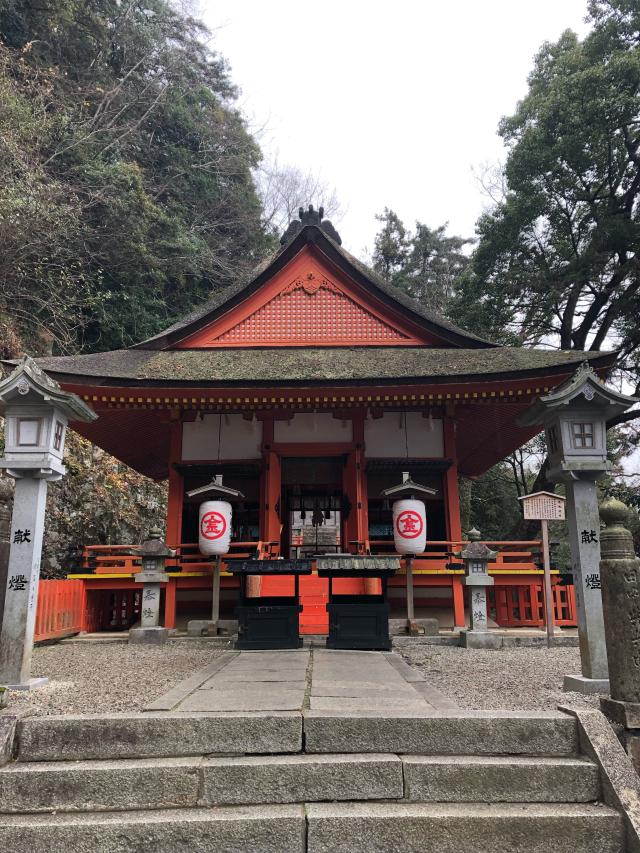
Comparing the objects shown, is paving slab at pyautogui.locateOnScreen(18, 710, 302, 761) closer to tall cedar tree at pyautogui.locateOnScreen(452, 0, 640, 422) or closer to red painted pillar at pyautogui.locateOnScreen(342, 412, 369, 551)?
red painted pillar at pyautogui.locateOnScreen(342, 412, 369, 551)

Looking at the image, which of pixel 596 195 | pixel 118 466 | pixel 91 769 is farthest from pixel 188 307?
pixel 91 769

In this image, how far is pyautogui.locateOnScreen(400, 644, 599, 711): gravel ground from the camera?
4484 mm

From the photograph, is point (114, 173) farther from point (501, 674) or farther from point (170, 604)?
point (501, 674)

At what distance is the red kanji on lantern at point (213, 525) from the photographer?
30.0ft

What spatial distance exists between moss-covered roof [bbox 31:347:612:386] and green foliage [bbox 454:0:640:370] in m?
9.58

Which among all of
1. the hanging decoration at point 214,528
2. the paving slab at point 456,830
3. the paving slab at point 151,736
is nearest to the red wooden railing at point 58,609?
the hanging decoration at point 214,528

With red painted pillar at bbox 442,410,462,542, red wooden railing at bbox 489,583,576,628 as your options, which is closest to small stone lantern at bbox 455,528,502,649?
red painted pillar at bbox 442,410,462,542

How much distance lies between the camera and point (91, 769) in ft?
10.7

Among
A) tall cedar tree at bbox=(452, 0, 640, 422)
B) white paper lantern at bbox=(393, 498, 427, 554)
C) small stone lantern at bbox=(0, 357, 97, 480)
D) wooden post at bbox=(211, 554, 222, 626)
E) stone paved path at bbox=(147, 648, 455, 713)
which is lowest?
stone paved path at bbox=(147, 648, 455, 713)

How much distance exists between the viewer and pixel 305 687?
475 centimetres

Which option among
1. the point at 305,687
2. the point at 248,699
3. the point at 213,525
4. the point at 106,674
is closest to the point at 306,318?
the point at 213,525

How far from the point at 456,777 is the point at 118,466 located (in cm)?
1704

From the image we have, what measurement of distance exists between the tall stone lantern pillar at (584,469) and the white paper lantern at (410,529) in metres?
3.65

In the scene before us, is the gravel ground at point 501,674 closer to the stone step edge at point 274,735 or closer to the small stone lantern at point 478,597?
the small stone lantern at point 478,597
